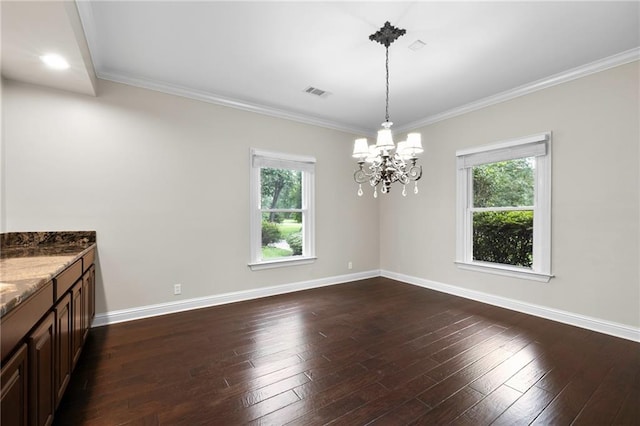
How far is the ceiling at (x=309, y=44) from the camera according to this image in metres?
2.20

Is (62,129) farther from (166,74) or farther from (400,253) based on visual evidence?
(400,253)

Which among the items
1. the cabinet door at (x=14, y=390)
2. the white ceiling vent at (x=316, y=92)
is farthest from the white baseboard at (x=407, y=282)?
the white ceiling vent at (x=316, y=92)

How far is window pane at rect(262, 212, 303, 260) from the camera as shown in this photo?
4.34 m

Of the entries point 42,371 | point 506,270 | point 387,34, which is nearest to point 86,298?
point 42,371

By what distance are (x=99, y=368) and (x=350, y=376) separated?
198 centimetres

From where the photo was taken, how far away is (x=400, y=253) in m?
5.20

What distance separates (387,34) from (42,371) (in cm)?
322

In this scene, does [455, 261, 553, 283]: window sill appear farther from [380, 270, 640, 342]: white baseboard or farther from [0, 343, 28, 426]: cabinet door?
[0, 343, 28, 426]: cabinet door

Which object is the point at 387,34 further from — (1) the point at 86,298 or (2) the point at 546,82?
(1) the point at 86,298

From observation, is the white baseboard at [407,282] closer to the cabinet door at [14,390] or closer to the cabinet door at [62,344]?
the cabinet door at [62,344]

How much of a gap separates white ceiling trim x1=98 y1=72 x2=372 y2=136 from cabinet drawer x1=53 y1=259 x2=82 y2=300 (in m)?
2.18

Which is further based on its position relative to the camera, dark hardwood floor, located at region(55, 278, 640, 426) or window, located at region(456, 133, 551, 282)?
window, located at region(456, 133, 551, 282)

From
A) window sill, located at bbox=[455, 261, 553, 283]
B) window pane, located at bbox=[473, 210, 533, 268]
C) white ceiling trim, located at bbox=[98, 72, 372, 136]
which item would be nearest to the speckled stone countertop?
white ceiling trim, located at bbox=[98, 72, 372, 136]

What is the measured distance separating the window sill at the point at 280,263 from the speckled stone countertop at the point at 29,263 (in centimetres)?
190
